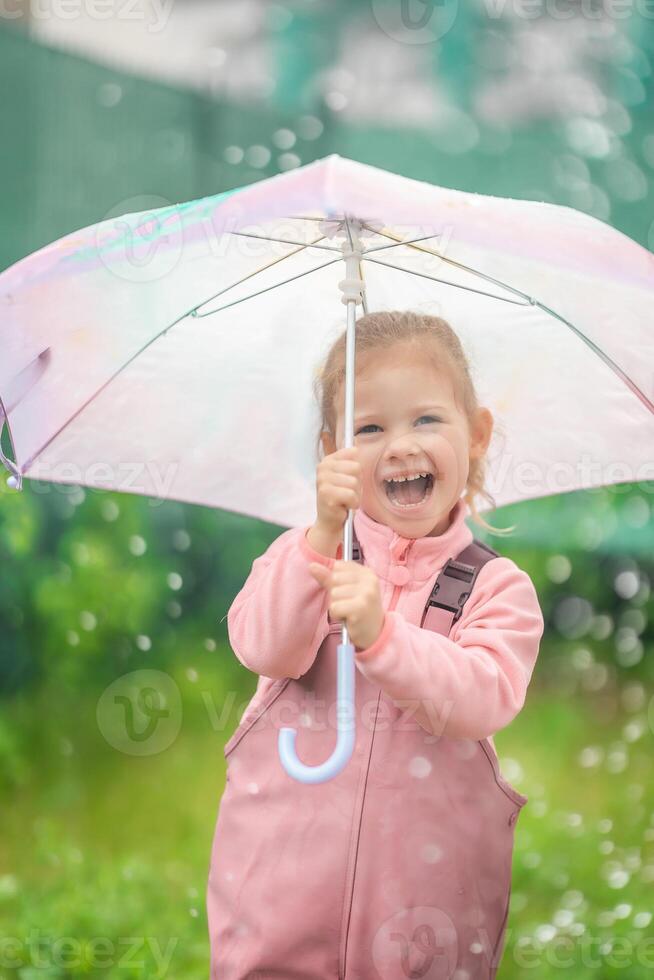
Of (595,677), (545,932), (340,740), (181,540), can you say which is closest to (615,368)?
(340,740)

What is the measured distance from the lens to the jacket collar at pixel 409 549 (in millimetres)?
1241

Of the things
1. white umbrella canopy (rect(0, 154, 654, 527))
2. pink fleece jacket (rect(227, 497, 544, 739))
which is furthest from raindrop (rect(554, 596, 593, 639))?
pink fleece jacket (rect(227, 497, 544, 739))

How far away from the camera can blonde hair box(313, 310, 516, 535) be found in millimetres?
1285

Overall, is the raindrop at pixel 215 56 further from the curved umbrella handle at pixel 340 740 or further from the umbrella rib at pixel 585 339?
the curved umbrella handle at pixel 340 740

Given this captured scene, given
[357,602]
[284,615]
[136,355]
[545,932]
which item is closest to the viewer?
[357,602]

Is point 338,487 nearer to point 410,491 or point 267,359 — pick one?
point 410,491

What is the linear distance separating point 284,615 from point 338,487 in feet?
0.49

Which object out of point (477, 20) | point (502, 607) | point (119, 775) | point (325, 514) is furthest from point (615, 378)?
point (119, 775)

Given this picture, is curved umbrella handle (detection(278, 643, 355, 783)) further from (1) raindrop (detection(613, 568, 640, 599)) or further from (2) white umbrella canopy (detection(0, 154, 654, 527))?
(1) raindrop (detection(613, 568, 640, 599))

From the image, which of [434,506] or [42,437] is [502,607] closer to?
[434,506]

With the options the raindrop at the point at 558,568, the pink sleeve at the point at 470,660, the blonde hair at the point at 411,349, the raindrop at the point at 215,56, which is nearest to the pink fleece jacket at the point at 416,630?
the pink sleeve at the point at 470,660

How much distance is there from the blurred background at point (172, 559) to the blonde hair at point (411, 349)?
674 mm

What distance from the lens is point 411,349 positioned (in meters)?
1.28

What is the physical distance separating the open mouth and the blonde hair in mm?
114
